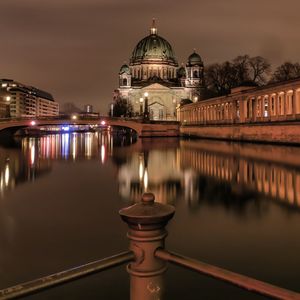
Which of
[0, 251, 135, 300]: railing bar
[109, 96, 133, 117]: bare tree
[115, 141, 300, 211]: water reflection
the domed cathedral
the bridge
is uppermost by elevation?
the domed cathedral

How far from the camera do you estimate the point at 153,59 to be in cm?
15675

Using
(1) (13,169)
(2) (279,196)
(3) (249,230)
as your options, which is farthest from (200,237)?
(1) (13,169)

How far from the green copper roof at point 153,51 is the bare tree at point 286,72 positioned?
77483mm

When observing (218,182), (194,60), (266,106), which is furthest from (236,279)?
(194,60)

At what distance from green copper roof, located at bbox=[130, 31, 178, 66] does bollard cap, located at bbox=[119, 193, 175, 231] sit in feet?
513

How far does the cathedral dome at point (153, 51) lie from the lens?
157250 millimetres

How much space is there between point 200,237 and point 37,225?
452 centimetres

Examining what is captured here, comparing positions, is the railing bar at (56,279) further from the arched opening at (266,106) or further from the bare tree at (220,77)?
the bare tree at (220,77)

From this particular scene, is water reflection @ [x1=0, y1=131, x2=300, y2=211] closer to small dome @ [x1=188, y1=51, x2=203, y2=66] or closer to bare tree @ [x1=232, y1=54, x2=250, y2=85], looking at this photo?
bare tree @ [x1=232, y1=54, x2=250, y2=85]

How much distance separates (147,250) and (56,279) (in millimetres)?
694

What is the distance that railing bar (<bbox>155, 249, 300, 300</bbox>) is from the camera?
2.84 meters

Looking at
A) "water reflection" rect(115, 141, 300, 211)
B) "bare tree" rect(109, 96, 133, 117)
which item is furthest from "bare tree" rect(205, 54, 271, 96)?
"water reflection" rect(115, 141, 300, 211)

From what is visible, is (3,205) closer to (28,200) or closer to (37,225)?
(28,200)

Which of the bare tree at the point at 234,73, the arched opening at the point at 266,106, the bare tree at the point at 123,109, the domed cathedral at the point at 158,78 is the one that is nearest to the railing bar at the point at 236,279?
the arched opening at the point at 266,106
